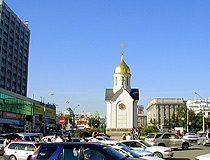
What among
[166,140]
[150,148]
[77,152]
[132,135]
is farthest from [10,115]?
[77,152]

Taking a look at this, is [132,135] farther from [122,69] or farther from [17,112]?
[17,112]

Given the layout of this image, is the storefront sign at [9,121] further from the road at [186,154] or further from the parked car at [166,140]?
the road at [186,154]

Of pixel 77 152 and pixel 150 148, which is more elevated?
pixel 77 152

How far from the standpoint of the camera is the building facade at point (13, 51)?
7481 cm

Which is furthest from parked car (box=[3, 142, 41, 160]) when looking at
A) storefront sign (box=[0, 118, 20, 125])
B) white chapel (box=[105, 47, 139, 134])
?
storefront sign (box=[0, 118, 20, 125])

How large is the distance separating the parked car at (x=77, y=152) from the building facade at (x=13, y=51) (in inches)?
2723

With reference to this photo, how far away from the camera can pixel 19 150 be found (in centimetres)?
1666

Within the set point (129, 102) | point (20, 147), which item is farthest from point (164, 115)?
point (20, 147)

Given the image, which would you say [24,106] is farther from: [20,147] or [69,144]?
[69,144]

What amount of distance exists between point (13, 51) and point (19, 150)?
226ft

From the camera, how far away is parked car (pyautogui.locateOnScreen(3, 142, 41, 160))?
54.0ft

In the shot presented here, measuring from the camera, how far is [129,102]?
185 ft

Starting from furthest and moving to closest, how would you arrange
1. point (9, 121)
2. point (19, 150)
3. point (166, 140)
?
1. point (9, 121)
2. point (166, 140)
3. point (19, 150)

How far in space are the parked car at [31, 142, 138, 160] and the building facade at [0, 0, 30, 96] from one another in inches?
2723
